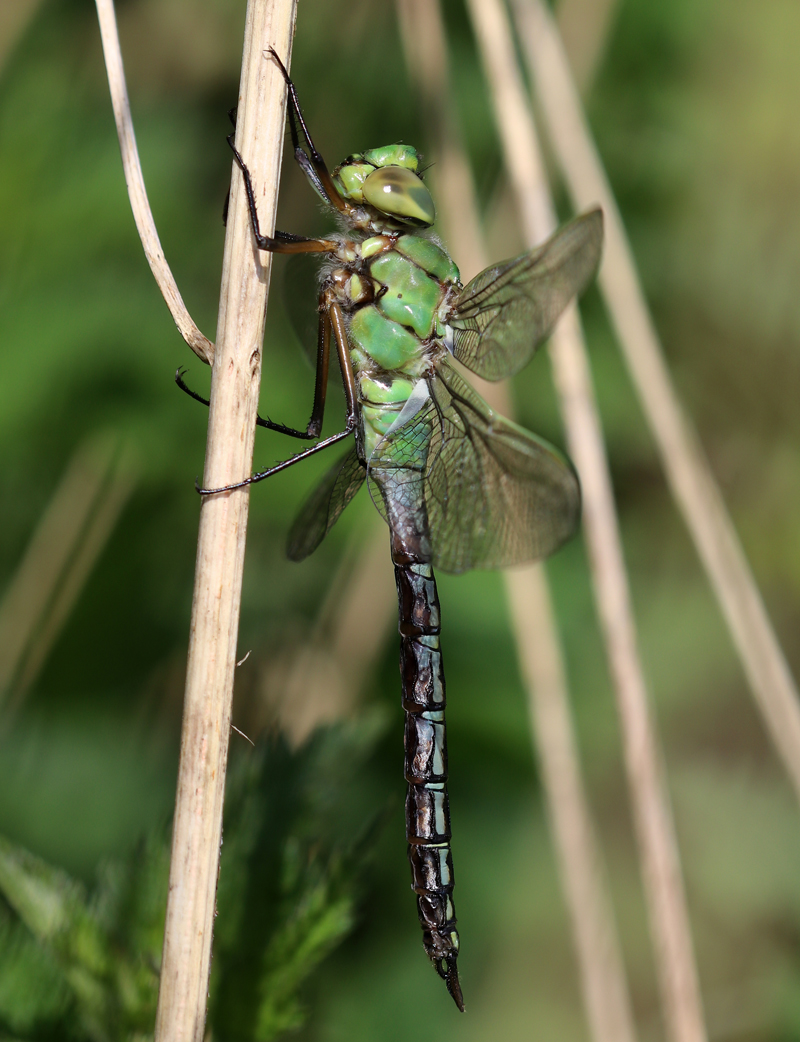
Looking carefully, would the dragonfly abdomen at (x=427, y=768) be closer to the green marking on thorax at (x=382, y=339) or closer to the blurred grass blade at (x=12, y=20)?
the green marking on thorax at (x=382, y=339)

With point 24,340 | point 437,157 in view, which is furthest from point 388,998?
point 437,157

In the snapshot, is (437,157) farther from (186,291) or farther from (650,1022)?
(650,1022)

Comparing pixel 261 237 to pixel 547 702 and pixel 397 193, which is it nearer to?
pixel 397 193

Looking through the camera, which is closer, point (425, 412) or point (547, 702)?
point (425, 412)

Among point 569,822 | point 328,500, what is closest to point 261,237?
point 328,500

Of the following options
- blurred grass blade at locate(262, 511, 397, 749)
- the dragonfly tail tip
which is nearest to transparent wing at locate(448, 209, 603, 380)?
blurred grass blade at locate(262, 511, 397, 749)

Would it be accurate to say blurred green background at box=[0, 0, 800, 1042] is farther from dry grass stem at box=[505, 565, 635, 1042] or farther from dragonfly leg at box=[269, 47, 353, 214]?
dry grass stem at box=[505, 565, 635, 1042]
